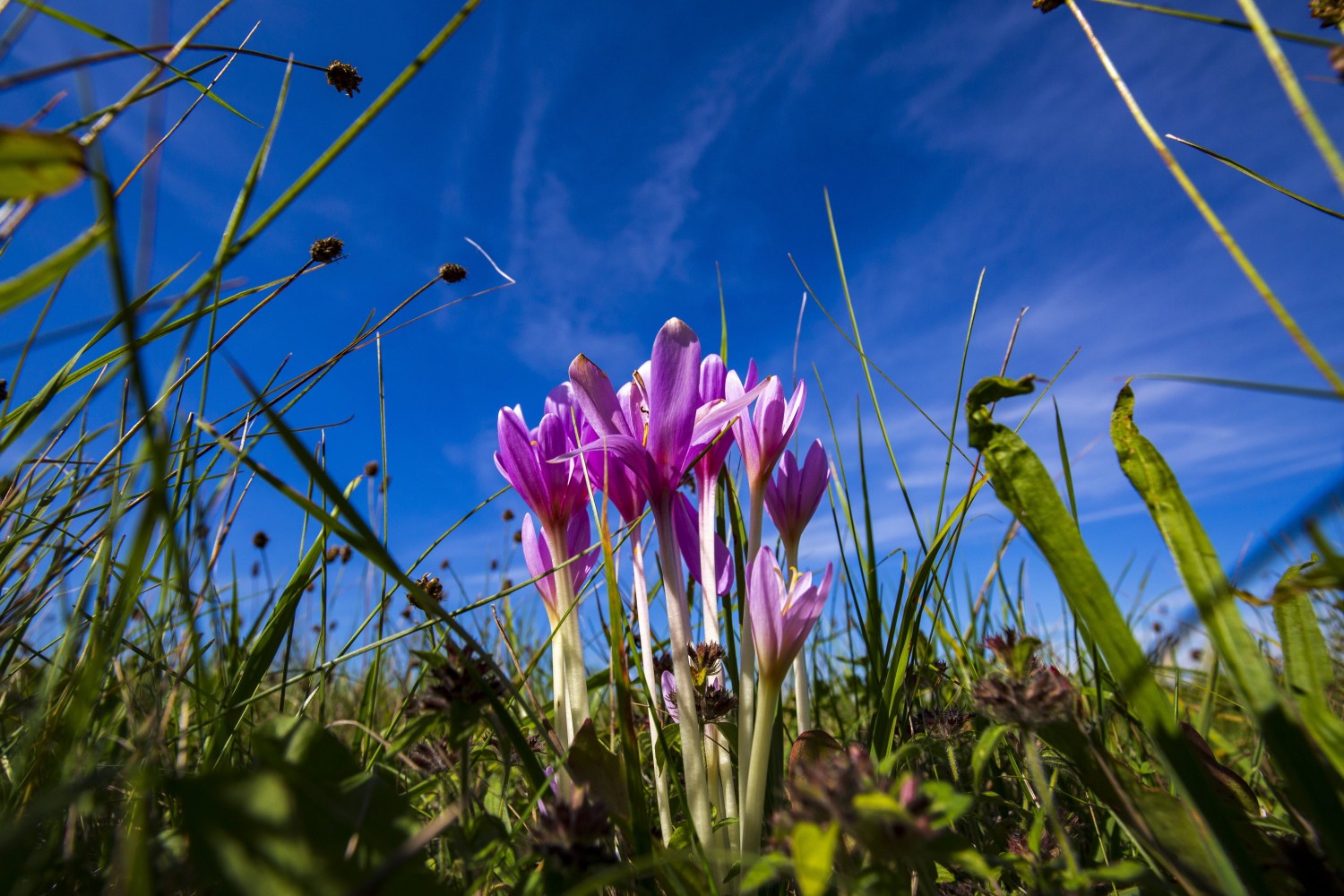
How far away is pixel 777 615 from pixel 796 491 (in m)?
0.40

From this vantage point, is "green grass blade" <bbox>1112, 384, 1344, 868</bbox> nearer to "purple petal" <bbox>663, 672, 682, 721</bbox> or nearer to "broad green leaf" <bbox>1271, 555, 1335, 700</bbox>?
"broad green leaf" <bbox>1271, 555, 1335, 700</bbox>

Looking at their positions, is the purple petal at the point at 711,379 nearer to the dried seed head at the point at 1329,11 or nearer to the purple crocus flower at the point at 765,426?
the purple crocus flower at the point at 765,426

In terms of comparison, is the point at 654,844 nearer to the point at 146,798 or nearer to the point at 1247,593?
the point at 146,798

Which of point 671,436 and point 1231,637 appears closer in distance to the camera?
point 1231,637

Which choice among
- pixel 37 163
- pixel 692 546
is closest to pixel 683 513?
pixel 692 546

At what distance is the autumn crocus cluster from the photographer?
1.10 m

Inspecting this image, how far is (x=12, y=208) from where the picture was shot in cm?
101

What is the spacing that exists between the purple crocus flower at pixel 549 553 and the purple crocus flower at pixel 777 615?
45cm

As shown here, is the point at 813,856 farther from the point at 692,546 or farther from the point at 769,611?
the point at 692,546

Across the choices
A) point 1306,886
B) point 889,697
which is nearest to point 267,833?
point 889,697

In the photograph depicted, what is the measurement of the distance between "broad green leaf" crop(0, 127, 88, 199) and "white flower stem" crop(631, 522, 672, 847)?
88cm

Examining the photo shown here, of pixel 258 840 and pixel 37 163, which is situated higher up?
pixel 37 163

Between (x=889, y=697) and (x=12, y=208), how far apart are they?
4.82ft

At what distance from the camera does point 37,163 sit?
0.54 m
